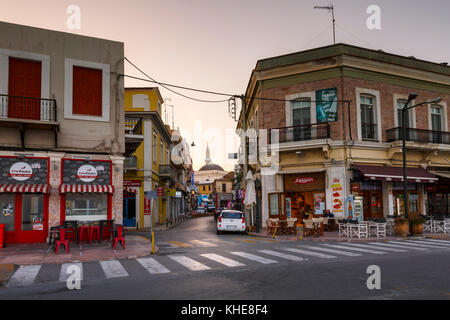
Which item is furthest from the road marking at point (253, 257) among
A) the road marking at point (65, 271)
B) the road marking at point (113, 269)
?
the road marking at point (65, 271)

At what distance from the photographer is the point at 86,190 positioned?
55.0 ft

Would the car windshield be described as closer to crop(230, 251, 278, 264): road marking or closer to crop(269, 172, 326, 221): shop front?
crop(269, 172, 326, 221): shop front

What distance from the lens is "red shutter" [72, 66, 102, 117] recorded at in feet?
57.4

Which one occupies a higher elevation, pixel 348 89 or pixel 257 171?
pixel 348 89

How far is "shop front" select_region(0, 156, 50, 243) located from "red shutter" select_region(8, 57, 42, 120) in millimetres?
1973

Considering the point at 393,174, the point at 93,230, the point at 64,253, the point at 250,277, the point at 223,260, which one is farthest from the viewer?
the point at 393,174

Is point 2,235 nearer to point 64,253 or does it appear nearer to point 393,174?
point 64,253

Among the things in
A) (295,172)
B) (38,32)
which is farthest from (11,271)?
(295,172)

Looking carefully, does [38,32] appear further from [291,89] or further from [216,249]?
[291,89]

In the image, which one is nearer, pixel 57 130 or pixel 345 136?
pixel 57 130

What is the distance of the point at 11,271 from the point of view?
10.5 m

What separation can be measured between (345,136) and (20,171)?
17.8m

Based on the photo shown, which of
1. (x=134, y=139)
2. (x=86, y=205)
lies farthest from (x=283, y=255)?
(x=134, y=139)
